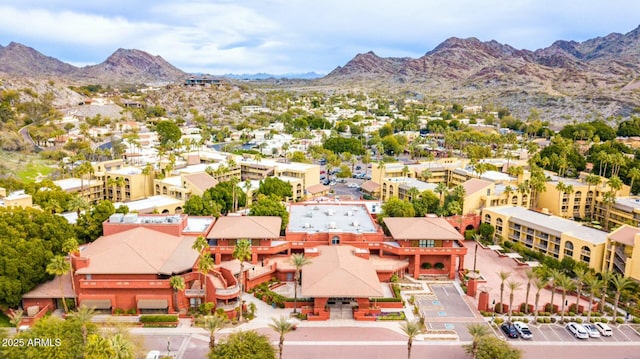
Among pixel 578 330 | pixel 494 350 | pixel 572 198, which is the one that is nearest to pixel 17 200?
pixel 494 350

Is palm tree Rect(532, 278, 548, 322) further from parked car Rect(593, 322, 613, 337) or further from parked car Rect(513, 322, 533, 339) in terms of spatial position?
parked car Rect(593, 322, 613, 337)

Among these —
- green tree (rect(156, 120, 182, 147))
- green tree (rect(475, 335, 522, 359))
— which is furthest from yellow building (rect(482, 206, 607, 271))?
green tree (rect(156, 120, 182, 147))

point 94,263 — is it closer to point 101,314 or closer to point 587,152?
point 101,314

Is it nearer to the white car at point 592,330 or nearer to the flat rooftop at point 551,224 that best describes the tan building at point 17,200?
the flat rooftop at point 551,224

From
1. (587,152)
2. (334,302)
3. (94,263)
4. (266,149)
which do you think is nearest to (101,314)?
(94,263)

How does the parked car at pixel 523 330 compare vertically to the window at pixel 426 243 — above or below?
below

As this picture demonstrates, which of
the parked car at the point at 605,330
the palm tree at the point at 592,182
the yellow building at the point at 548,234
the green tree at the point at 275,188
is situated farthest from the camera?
the green tree at the point at 275,188

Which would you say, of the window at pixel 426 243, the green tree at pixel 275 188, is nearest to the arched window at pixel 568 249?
the window at pixel 426 243
